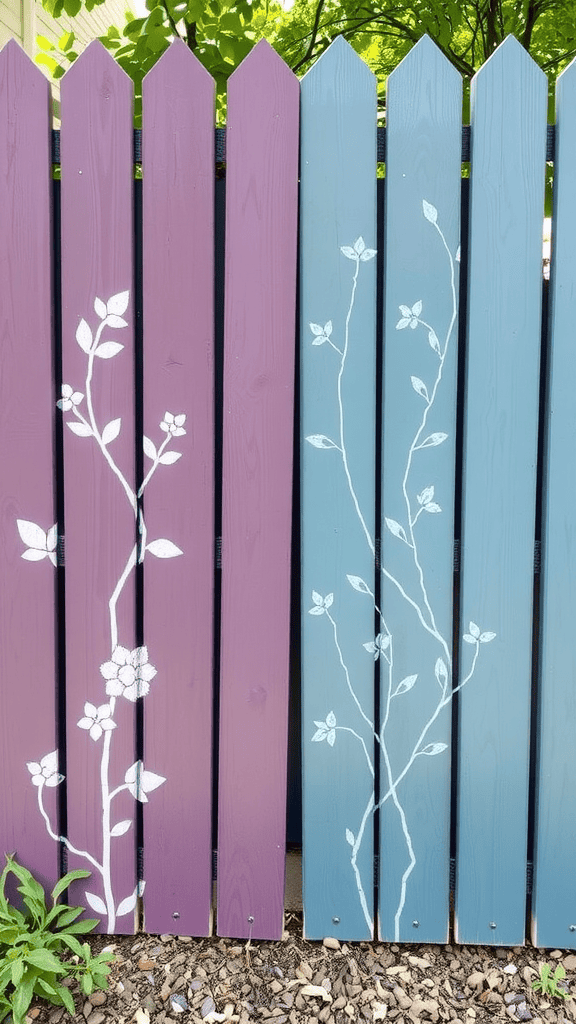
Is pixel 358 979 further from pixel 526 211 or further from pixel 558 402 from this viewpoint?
pixel 526 211

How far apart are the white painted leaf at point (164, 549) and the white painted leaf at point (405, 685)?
665mm

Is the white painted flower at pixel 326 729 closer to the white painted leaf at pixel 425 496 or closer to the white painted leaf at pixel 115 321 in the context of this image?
the white painted leaf at pixel 425 496

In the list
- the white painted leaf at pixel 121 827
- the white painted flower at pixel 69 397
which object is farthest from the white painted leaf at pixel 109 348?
the white painted leaf at pixel 121 827

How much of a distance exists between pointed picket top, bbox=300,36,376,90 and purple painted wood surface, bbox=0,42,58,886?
67 cm

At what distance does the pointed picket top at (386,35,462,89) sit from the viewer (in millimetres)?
1665

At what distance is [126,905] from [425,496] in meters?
1.35

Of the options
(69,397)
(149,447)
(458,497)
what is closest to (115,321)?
(69,397)

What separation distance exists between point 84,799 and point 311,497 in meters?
1.01

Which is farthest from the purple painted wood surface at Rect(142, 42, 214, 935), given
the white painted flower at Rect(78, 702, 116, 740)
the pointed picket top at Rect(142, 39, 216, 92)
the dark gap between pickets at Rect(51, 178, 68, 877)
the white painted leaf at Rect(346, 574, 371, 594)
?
the white painted leaf at Rect(346, 574, 371, 594)

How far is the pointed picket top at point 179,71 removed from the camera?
5.54 feet

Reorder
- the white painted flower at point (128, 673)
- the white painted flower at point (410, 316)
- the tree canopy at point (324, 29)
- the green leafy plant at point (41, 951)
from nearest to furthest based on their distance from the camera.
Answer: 1. the green leafy plant at point (41, 951)
2. the white painted flower at point (410, 316)
3. the white painted flower at point (128, 673)
4. the tree canopy at point (324, 29)

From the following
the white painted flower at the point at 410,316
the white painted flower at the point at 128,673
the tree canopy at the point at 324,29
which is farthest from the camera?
the tree canopy at the point at 324,29

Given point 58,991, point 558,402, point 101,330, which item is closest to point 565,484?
point 558,402

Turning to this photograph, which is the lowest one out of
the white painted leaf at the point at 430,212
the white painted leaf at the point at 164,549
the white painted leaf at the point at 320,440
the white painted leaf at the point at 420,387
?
the white painted leaf at the point at 164,549
